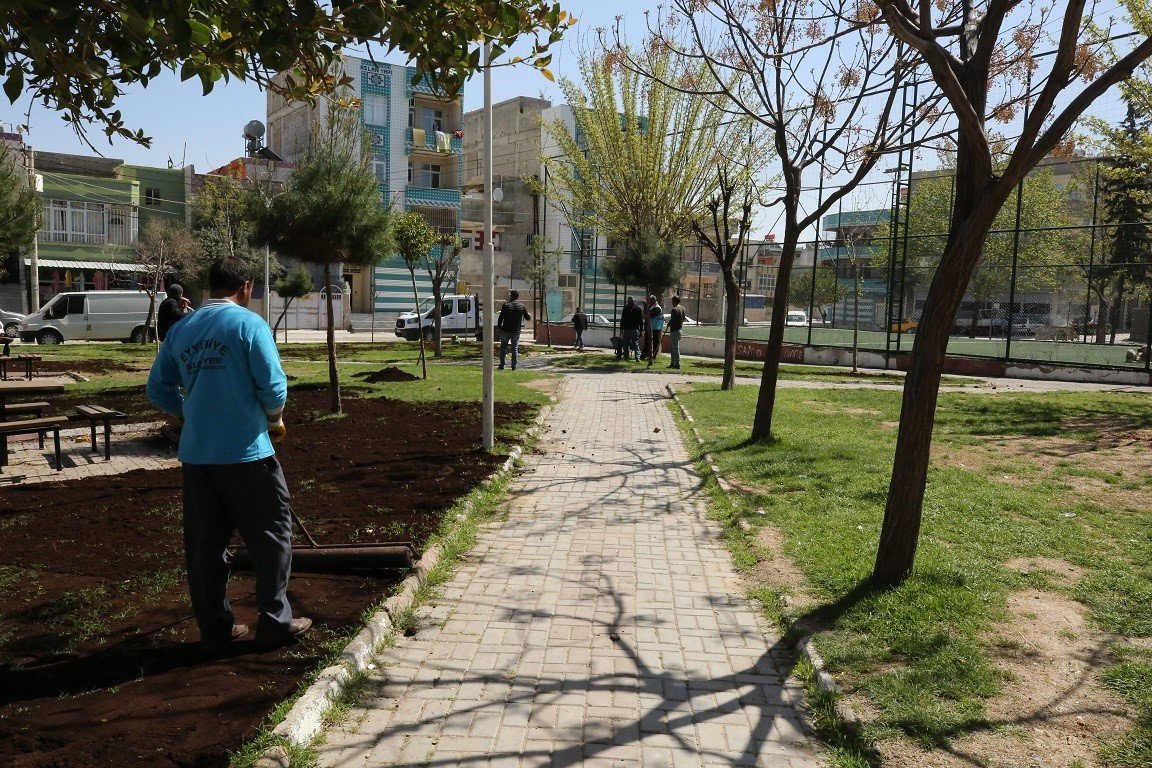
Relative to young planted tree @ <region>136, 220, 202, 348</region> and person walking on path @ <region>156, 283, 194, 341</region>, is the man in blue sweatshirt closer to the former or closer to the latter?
person walking on path @ <region>156, 283, 194, 341</region>

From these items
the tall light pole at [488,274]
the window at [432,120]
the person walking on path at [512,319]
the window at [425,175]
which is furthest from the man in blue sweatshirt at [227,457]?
the window at [432,120]

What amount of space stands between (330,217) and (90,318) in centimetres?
2084

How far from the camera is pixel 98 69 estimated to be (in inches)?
207

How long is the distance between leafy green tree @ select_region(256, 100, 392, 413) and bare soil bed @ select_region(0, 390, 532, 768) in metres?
5.09

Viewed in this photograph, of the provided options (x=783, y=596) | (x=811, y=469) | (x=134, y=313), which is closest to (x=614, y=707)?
(x=783, y=596)

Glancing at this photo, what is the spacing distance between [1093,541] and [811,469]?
3093mm

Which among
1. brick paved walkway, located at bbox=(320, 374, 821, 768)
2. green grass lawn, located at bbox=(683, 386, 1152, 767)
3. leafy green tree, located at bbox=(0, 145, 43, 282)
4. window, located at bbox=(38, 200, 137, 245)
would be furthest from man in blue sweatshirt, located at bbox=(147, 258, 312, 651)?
window, located at bbox=(38, 200, 137, 245)

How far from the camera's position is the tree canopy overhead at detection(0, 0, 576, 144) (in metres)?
4.83

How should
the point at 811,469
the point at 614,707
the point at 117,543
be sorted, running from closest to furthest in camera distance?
the point at 614,707 < the point at 117,543 < the point at 811,469

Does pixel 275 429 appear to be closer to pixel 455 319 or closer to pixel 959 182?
pixel 959 182

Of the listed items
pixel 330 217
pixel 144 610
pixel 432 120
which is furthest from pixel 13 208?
pixel 432 120

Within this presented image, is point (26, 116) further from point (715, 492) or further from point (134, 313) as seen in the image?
point (134, 313)

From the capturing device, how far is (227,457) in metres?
4.05

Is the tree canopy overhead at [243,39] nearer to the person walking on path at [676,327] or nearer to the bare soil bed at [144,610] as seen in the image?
the bare soil bed at [144,610]
